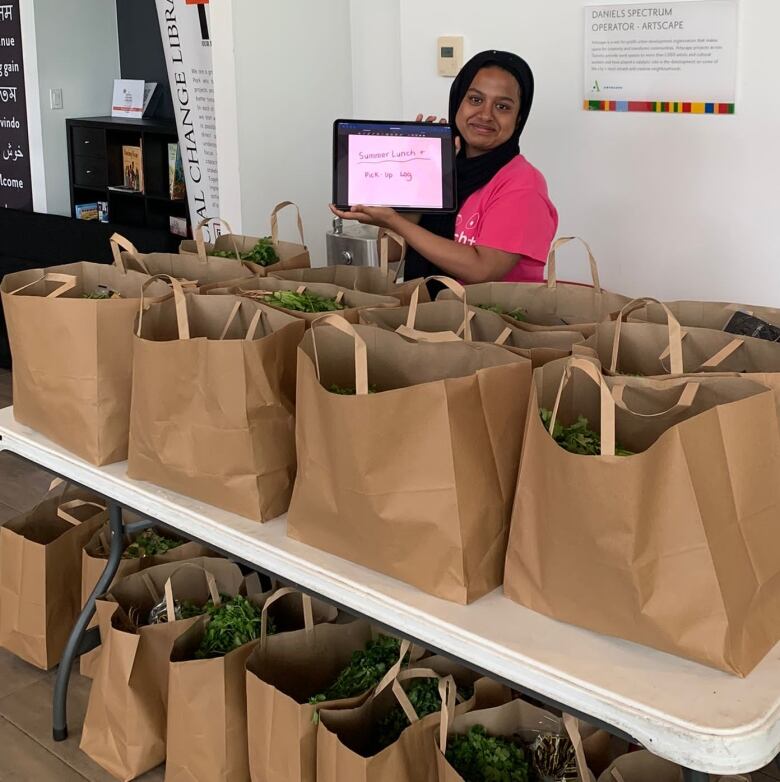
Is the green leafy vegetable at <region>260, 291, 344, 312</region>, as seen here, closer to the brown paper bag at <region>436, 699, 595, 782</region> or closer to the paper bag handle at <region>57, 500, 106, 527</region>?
the brown paper bag at <region>436, 699, 595, 782</region>

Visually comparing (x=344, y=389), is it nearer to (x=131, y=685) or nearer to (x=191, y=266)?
(x=191, y=266)

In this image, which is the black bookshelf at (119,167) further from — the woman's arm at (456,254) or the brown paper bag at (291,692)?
the brown paper bag at (291,692)

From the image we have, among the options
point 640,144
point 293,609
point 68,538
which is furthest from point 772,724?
point 640,144

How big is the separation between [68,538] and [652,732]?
6.11 feet

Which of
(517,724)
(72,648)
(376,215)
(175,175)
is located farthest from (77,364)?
(175,175)

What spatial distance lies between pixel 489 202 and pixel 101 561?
1334mm

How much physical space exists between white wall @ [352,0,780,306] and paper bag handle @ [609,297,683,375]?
63.0 inches

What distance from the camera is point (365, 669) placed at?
6.47 feet

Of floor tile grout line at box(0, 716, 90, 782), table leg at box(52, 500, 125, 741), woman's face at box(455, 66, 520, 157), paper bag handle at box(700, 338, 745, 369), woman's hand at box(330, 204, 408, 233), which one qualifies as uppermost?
woman's face at box(455, 66, 520, 157)

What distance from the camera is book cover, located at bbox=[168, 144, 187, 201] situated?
5.80 metres

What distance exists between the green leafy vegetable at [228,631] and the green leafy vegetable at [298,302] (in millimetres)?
686

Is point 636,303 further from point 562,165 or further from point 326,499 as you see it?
point 562,165

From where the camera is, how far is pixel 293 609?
7.35ft

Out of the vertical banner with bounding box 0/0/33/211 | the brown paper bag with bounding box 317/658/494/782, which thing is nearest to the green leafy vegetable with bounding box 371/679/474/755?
the brown paper bag with bounding box 317/658/494/782
